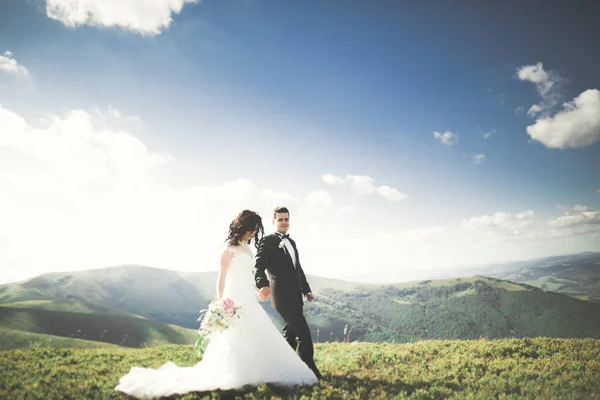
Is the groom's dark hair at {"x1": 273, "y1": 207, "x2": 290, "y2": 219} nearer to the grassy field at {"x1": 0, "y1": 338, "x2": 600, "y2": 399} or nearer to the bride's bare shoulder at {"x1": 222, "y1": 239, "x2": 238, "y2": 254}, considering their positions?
the bride's bare shoulder at {"x1": 222, "y1": 239, "x2": 238, "y2": 254}

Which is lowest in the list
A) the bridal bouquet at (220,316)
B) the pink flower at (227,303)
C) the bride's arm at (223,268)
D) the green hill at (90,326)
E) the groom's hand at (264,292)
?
the green hill at (90,326)

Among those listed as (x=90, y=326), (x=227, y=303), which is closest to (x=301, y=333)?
(x=227, y=303)

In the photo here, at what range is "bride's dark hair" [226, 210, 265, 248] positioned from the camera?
781 centimetres

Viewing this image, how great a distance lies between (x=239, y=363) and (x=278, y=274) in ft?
6.92

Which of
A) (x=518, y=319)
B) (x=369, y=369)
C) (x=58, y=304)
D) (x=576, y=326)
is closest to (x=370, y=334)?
(x=518, y=319)

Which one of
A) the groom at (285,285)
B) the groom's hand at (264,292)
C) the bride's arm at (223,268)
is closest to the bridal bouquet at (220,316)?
the bride's arm at (223,268)

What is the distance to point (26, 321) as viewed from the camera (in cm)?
9681

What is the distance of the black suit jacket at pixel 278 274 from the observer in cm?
760

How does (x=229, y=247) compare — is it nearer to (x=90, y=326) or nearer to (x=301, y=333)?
(x=301, y=333)

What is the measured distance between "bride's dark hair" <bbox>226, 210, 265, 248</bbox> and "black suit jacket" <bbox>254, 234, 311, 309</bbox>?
0.44m

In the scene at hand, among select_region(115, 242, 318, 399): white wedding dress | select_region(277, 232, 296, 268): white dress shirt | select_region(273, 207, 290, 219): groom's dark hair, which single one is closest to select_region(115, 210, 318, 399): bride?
select_region(115, 242, 318, 399): white wedding dress

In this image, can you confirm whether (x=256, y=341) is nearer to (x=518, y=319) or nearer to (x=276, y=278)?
(x=276, y=278)

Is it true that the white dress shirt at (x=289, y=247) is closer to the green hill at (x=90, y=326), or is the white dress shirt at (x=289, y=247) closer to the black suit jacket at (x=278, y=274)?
the black suit jacket at (x=278, y=274)

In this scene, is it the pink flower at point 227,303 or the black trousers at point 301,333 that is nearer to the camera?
the pink flower at point 227,303
